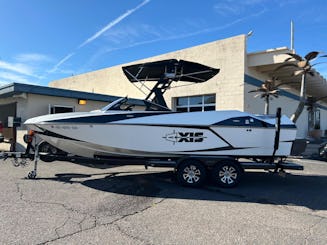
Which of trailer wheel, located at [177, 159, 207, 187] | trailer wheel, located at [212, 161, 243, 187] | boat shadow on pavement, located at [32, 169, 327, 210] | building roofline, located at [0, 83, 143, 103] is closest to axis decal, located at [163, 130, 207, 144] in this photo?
trailer wheel, located at [177, 159, 207, 187]

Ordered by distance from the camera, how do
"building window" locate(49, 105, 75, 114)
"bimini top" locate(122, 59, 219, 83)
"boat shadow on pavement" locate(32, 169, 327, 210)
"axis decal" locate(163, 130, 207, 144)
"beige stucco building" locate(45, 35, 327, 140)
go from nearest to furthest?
"boat shadow on pavement" locate(32, 169, 327, 210)
"axis decal" locate(163, 130, 207, 144)
"bimini top" locate(122, 59, 219, 83)
"building window" locate(49, 105, 75, 114)
"beige stucco building" locate(45, 35, 327, 140)

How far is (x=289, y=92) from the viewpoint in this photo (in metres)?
22.8

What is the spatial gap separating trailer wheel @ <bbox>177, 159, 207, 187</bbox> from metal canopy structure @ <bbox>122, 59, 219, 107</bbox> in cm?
192

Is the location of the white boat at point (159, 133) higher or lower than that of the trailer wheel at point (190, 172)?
higher

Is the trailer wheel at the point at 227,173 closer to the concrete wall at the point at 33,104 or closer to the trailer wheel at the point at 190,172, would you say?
the trailer wheel at the point at 190,172

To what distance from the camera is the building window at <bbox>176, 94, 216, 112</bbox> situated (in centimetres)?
1749

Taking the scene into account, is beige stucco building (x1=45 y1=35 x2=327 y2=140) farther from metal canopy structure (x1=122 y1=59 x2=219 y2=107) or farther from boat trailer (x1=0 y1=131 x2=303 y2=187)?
boat trailer (x1=0 y1=131 x2=303 y2=187)

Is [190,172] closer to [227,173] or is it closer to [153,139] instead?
[227,173]

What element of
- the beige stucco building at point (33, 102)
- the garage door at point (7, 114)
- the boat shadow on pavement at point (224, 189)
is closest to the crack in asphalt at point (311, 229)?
the boat shadow on pavement at point (224, 189)

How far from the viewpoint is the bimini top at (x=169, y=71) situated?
7801mm

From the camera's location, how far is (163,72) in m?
8.23

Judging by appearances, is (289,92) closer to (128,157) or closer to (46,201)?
(128,157)

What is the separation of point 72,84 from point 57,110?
18103 mm

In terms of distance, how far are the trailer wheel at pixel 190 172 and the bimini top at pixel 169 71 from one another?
2.72 metres
